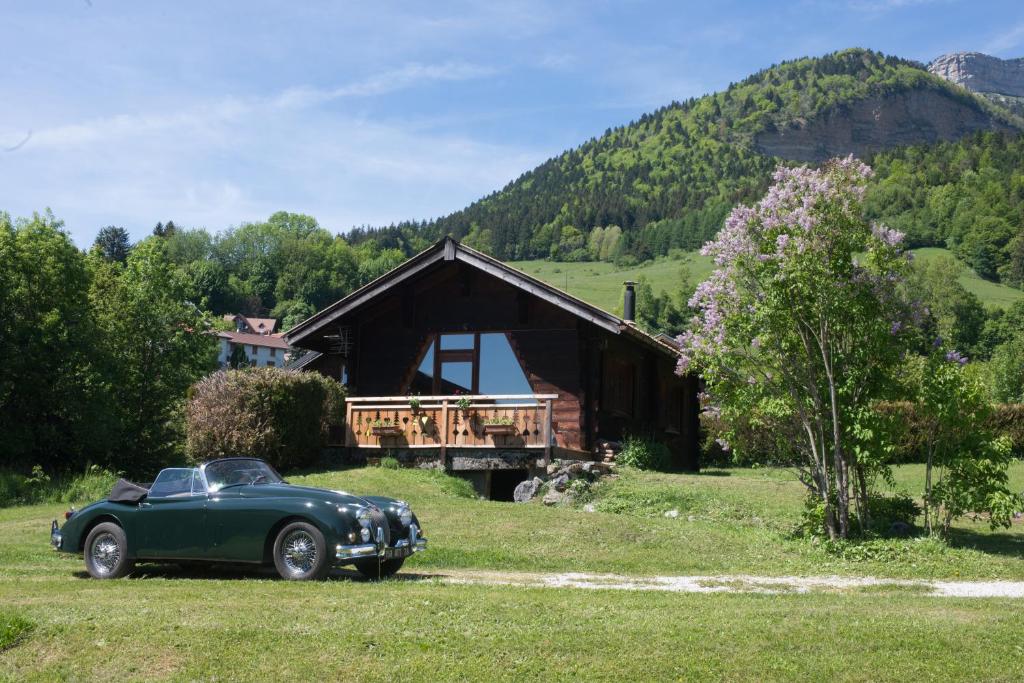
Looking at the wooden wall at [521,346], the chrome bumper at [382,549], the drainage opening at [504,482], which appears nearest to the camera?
the chrome bumper at [382,549]

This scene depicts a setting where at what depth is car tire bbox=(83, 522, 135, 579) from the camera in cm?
1248

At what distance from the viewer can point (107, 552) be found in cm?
1265

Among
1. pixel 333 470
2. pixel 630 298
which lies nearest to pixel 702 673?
pixel 333 470

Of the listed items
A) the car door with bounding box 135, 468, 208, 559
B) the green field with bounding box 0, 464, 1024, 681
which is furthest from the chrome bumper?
the car door with bounding box 135, 468, 208, 559

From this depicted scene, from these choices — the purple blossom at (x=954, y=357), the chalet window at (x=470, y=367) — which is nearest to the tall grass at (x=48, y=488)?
the chalet window at (x=470, y=367)

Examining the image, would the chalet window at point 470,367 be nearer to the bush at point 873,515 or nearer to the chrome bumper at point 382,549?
the bush at point 873,515

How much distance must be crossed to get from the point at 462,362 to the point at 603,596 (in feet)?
53.1

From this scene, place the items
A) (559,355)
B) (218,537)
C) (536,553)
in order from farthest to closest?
(559,355) → (536,553) → (218,537)

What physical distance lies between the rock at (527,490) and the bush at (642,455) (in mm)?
3239

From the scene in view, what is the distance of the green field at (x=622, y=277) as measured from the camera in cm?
11056

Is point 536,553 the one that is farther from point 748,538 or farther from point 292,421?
point 292,421

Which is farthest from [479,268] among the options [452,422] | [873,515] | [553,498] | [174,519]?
[174,519]

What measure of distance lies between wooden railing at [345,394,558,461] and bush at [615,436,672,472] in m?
2.36

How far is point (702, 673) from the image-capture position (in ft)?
26.1
